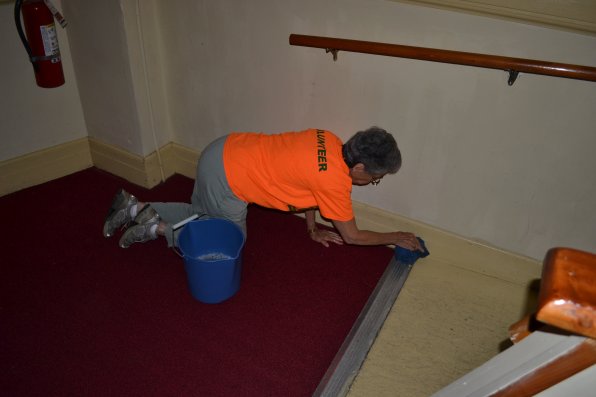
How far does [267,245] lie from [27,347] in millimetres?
1146

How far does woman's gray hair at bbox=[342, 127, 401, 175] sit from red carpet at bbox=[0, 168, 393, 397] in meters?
0.68

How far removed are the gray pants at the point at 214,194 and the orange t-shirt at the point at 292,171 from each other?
0.03 metres

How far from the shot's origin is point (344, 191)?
189cm

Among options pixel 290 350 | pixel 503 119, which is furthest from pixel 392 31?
pixel 290 350

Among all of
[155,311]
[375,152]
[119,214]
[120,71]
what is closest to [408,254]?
[375,152]

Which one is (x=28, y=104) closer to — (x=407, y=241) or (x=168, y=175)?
(x=168, y=175)

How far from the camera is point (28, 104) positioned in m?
2.54

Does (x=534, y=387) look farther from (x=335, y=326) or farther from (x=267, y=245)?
(x=267, y=245)

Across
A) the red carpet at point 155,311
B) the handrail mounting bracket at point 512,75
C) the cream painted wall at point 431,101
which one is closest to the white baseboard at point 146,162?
the red carpet at point 155,311

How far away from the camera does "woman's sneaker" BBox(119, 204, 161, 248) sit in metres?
2.28

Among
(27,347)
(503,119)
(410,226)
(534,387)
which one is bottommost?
(27,347)

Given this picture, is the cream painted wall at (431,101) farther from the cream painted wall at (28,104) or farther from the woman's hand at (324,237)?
the cream painted wall at (28,104)

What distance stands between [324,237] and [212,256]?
618 millimetres

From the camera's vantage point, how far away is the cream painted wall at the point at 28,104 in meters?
2.38
